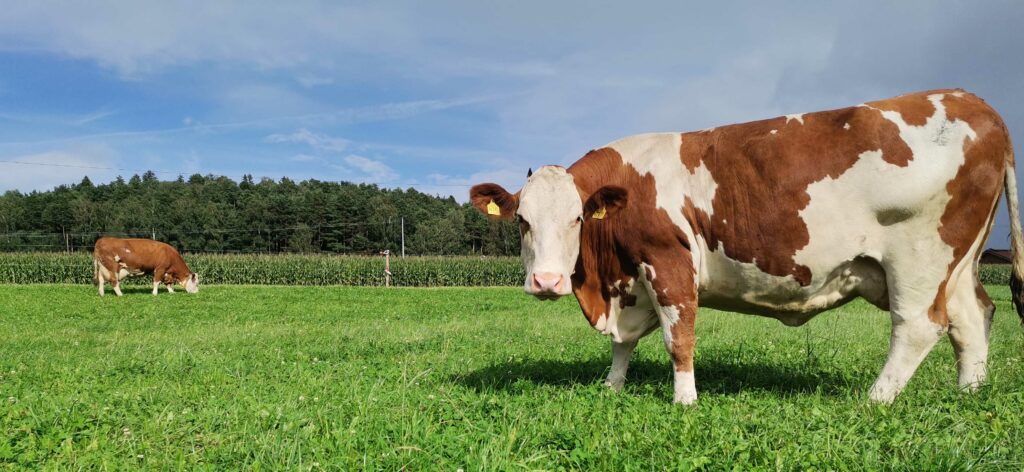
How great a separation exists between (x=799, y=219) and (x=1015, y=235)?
83.7 inches

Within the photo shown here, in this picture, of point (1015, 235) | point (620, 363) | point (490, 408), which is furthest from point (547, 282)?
point (1015, 235)

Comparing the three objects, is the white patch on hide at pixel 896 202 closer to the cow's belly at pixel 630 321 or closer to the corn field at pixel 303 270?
the cow's belly at pixel 630 321

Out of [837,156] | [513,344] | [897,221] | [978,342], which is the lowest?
[513,344]

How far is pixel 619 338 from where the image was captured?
5.91 meters

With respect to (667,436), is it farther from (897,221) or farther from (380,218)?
(380,218)

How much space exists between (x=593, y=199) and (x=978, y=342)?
3576 mm

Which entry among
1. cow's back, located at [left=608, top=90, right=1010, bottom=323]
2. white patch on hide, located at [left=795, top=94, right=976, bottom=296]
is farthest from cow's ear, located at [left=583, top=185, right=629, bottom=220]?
white patch on hide, located at [left=795, top=94, right=976, bottom=296]

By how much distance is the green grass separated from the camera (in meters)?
3.58

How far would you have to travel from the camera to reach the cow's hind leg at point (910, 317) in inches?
192

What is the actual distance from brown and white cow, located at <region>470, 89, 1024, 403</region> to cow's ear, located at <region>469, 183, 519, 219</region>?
0.01 meters

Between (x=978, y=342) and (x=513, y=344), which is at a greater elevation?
(x=978, y=342)

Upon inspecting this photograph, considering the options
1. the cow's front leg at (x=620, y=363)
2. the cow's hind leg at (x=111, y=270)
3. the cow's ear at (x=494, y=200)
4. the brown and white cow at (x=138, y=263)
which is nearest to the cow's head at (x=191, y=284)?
the brown and white cow at (x=138, y=263)

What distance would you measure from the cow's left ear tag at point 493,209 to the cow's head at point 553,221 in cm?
25

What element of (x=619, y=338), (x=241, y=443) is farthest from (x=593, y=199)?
(x=241, y=443)
